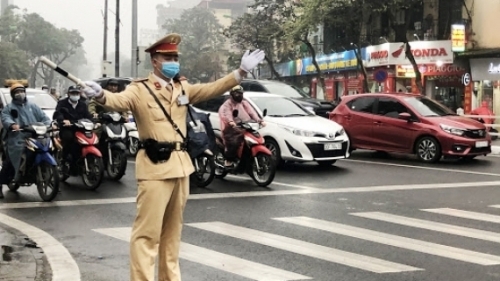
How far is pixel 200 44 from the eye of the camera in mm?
77312

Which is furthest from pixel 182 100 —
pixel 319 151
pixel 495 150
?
pixel 495 150

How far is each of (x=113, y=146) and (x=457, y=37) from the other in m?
19.9

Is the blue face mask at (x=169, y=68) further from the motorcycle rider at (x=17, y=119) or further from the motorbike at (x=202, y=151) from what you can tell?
the motorbike at (x=202, y=151)

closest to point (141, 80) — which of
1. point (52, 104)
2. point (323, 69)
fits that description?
point (52, 104)

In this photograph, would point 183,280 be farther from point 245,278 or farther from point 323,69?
point 323,69

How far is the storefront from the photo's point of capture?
28188 mm

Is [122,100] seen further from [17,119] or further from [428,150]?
[428,150]

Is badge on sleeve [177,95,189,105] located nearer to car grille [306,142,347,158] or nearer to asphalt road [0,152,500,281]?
asphalt road [0,152,500,281]

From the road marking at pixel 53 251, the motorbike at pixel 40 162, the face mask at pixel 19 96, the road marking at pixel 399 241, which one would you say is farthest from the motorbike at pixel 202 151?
the road marking at pixel 53 251

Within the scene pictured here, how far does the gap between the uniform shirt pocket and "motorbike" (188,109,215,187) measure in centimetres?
633

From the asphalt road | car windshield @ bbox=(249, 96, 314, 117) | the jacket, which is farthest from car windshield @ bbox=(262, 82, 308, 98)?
the jacket

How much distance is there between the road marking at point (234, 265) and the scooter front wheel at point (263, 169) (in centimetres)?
437

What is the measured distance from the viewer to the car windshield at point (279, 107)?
1443 cm

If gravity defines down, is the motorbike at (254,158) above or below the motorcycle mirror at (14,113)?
below
